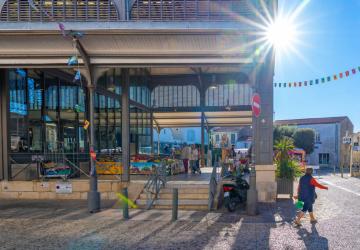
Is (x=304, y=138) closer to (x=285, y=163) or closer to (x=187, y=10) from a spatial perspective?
(x=285, y=163)

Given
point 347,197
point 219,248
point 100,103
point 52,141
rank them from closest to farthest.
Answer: point 219,248 < point 347,197 < point 52,141 < point 100,103

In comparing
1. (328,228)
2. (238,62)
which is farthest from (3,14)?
(328,228)

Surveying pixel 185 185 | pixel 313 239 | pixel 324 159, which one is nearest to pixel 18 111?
pixel 185 185

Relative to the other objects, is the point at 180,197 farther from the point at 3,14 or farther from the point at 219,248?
the point at 3,14

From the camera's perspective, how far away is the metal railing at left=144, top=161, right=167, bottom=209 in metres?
9.88

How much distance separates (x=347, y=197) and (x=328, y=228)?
18.7ft

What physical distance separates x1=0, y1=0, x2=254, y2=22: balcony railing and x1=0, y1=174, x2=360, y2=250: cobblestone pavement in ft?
17.5

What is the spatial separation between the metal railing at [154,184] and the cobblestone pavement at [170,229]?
719 mm

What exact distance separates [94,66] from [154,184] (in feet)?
13.6

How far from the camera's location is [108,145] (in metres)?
14.5

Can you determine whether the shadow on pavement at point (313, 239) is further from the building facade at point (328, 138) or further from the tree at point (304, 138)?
the building facade at point (328, 138)

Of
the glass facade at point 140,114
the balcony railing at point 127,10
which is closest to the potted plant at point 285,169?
the balcony railing at point 127,10

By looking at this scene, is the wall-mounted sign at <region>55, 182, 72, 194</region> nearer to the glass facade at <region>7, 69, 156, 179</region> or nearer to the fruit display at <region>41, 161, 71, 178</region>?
the fruit display at <region>41, 161, 71, 178</region>

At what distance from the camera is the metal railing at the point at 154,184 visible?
9879 millimetres
